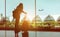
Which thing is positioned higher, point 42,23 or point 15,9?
point 15,9

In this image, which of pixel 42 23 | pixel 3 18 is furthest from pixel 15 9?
pixel 42 23

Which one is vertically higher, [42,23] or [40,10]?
[40,10]

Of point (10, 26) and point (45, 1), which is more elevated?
point (45, 1)

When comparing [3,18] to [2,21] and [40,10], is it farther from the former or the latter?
[40,10]

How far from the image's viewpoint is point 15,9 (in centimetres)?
262

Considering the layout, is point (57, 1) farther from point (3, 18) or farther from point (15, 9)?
point (3, 18)

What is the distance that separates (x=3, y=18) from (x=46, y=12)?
546 millimetres

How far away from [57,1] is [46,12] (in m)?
0.19

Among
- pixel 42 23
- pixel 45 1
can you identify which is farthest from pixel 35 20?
pixel 45 1

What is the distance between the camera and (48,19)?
2.62 metres

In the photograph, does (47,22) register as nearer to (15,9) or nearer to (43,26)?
(43,26)

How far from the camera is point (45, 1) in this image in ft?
8.64

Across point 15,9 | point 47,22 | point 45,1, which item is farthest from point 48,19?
point 15,9

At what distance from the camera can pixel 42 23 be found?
2.61 meters
